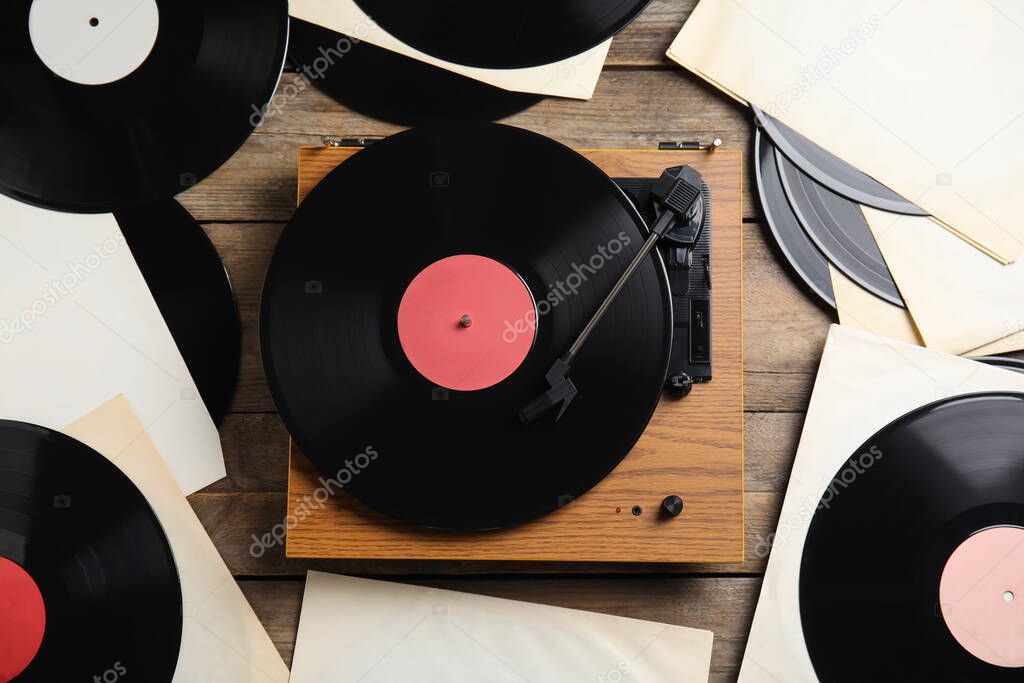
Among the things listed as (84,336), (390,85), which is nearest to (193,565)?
(84,336)

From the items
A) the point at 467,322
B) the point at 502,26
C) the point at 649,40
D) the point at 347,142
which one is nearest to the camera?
the point at 502,26

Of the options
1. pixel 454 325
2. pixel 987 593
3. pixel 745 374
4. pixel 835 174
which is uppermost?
pixel 835 174

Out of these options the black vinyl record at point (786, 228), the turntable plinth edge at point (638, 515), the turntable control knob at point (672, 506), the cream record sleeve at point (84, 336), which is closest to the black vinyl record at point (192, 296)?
the cream record sleeve at point (84, 336)

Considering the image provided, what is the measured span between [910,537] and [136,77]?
1158 millimetres

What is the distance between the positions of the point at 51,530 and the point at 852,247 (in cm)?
116

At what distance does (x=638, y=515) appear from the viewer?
979mm

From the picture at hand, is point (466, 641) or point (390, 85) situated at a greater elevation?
point (390, 85)

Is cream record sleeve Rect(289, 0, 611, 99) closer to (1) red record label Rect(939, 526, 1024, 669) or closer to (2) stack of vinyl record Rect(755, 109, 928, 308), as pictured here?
(2) stack of vinyl record Rect(755, 109, 928, 308)

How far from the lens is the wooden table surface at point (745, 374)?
1107 mm

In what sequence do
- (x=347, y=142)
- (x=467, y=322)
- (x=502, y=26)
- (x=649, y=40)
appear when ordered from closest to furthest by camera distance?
(x=502, y=26) < (x=467, y=322) < (x=347, y=142) < (x=649, y=40)

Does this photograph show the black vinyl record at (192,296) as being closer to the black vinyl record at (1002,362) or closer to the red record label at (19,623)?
the red record label at (19,623)

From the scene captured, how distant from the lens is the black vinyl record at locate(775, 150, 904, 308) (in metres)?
1.12

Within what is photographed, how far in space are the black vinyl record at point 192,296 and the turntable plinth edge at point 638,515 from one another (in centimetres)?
22

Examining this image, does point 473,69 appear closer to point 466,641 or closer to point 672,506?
point 672,506
